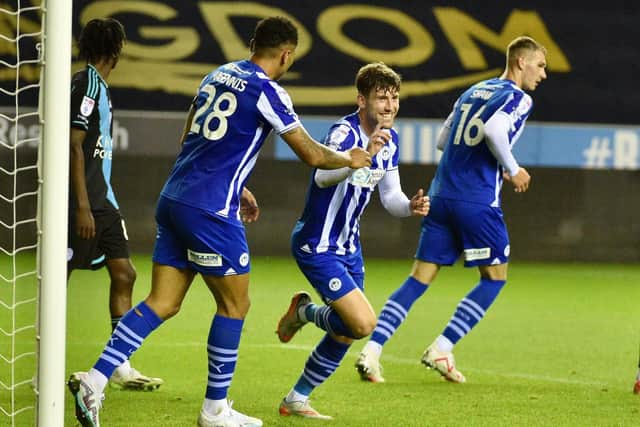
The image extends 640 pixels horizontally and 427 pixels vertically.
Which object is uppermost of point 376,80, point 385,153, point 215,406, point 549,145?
point 376,80

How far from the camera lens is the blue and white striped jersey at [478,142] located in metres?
6.36

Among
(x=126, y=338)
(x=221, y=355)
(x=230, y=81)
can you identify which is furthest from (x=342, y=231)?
(x=126, y=338)

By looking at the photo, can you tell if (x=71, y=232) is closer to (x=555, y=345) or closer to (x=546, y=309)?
(x=555, y=345)

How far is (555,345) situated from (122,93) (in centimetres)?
706

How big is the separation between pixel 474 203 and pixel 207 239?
2.27 meters

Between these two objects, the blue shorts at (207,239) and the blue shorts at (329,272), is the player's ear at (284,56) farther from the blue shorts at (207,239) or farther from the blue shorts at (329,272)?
the blue shorts at (329,272)

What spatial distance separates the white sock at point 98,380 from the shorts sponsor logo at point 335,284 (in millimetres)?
1017

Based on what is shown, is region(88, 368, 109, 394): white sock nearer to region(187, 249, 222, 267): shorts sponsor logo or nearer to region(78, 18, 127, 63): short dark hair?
region(187, 249, 222, 267): shorts sponsor logo

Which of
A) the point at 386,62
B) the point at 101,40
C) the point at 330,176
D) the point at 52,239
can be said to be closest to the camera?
the point at 52,239

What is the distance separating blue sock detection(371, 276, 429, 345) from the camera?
20.7 feet

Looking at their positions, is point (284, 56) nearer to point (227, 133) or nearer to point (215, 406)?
point (227, 133)

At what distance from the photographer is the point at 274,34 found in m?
4.56

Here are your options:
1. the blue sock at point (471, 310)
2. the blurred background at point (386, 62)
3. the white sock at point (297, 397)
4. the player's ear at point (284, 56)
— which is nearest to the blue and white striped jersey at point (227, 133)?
the player's ear at point (284, 56)

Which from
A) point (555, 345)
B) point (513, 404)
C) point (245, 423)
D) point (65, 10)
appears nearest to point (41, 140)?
point (65, 10)
